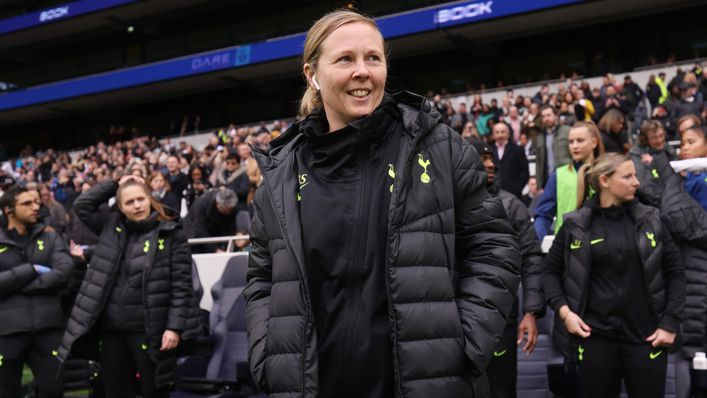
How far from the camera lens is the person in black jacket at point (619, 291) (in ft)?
11.8

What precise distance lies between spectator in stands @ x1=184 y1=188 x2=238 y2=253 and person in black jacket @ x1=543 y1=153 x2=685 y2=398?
415 cm

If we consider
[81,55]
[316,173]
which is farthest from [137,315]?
Result: [81,55]

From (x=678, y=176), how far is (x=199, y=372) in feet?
11.0

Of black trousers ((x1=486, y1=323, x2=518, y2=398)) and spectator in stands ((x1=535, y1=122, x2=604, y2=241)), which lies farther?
spectator in stands ((x1=535, y1=122, x2=604, y2=241))

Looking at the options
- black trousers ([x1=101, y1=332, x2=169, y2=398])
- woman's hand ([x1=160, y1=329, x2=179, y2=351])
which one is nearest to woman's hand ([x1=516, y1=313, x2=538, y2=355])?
woman's hand ([x1=160, y1=329, x2=179, y2=351])

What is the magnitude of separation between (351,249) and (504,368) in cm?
239

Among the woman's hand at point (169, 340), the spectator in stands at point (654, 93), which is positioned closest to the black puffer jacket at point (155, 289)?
the woman's hand at point (169, 340)

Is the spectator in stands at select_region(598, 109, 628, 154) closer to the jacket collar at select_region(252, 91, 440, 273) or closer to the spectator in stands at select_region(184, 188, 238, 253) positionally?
the spectator in stands at select_region(184, 188, 238, 253)

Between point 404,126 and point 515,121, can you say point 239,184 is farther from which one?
point 515,121

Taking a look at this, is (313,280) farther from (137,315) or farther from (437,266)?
(137,315)

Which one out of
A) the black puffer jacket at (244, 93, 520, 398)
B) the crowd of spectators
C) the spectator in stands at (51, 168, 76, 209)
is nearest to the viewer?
the black puffer jacket at (244, 93, 520, 398)

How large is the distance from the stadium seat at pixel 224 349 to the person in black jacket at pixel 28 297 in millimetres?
895

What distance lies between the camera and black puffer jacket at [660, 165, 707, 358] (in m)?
3.98

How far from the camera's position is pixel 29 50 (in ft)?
119
